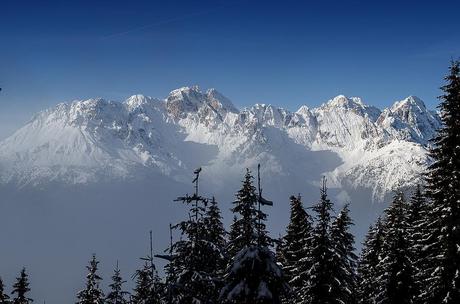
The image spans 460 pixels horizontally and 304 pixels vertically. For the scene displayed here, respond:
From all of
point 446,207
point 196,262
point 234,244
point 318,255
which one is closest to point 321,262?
point 318,255

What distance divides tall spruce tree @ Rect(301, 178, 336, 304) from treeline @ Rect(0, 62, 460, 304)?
0.18ft

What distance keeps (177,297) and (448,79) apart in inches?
707

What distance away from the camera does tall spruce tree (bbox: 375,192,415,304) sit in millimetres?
31312

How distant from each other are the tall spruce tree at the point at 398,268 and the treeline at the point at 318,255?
58mm

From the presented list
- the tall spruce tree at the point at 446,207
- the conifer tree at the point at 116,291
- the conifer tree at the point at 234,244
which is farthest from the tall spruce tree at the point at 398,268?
the conifer tree at the point at 116,291

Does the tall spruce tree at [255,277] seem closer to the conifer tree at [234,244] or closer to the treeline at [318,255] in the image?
the treeline at [318,255]

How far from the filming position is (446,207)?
81.1 ft

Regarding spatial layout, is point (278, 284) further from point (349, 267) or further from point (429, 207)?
point (349, 267)

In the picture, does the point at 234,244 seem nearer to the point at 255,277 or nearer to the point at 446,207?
the point at 255,277

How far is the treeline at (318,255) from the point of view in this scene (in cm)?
1428

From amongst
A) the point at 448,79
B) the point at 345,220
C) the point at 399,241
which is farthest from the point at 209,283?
the point at 345,220

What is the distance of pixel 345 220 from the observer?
3719 centimetres

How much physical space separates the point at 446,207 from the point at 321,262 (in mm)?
8021

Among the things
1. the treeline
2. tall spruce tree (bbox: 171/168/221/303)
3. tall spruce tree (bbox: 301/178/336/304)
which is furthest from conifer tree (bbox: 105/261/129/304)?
tall spruce tree (bbox: 301/178/336/304)
